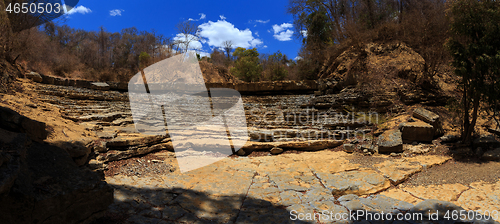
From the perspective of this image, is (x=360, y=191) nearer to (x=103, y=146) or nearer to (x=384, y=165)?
(x=384, y=165)

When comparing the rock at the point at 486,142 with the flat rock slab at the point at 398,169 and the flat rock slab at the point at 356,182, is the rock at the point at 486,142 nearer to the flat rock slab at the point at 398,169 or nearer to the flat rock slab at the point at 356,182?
the flat rock slab at the point at 398,169

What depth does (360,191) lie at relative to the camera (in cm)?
376

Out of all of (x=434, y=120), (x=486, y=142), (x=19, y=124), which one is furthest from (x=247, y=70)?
(x=19, y=124)

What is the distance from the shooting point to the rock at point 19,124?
2174mm

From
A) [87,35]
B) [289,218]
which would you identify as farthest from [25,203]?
[87,35]

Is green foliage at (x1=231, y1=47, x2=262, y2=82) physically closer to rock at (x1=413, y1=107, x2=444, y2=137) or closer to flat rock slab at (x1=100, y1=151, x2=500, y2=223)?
rock at (x1=413, y1=107, x2=444, y2=137)

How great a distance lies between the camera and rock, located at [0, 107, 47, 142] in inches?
85.6

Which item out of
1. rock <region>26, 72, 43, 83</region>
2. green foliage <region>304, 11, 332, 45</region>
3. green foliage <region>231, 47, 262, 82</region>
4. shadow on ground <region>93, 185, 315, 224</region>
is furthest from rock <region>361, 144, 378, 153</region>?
rock <region>26, 72, 43, 83</region>

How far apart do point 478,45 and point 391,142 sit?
2.57m

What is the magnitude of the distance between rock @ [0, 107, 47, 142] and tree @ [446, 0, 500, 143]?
6822 millimetres

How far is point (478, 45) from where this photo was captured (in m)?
4.49

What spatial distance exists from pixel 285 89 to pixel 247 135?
392 centimetres

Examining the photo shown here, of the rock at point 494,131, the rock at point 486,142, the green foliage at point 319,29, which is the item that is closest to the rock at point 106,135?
the rock at point 486,142

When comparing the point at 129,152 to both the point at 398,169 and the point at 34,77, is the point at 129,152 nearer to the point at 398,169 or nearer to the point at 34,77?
the point at 398,169
